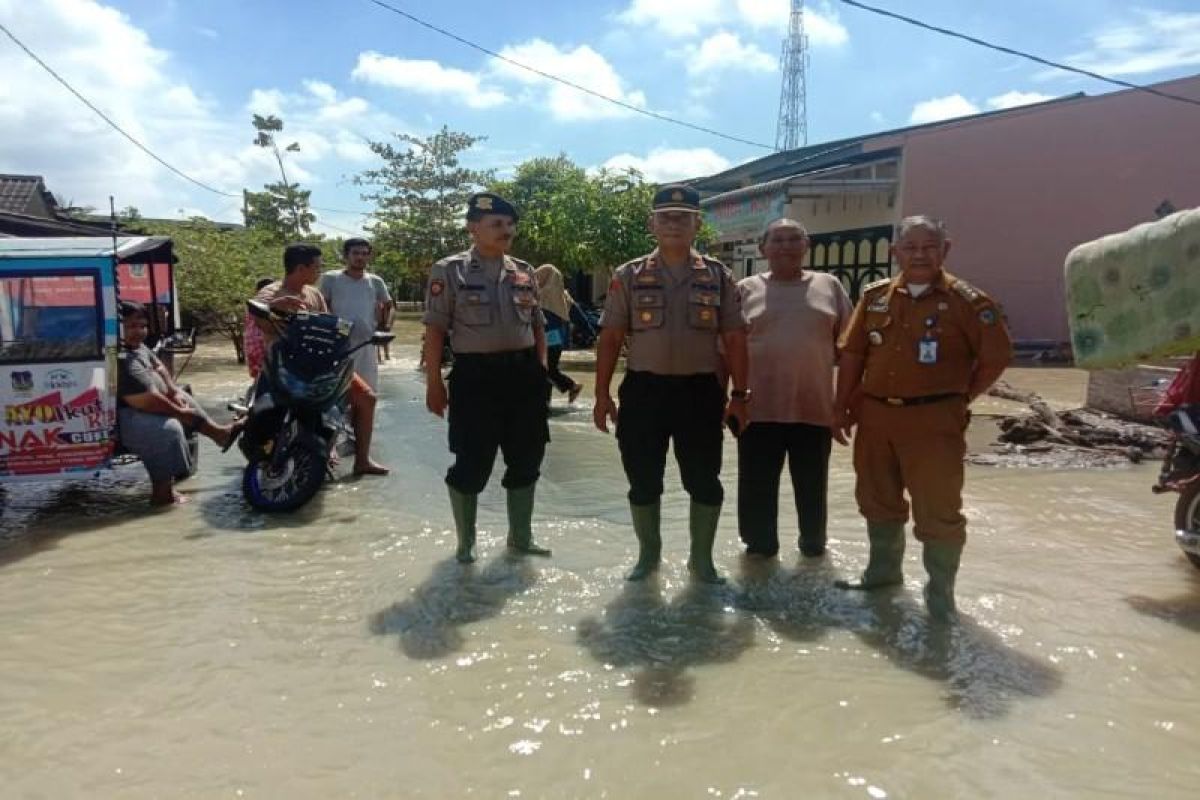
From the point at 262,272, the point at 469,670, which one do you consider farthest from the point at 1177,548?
the point at 262,272

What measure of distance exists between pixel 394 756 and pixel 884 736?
152cm

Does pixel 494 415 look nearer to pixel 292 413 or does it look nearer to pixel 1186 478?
pixel 292 413

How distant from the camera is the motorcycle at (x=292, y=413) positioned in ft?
17.3

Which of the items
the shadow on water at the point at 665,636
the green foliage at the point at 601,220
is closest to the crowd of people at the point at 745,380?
the shadow on water at the point at 665,636

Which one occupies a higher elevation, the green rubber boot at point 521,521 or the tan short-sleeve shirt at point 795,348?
the tan short-sleeve shirt at point 795,348

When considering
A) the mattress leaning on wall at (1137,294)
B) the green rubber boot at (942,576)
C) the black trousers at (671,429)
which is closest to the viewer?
the green rubber boot at (942,576)

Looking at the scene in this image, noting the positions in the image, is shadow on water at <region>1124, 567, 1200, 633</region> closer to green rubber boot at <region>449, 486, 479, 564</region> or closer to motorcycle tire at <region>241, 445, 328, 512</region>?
green rubber boot at <region>449, 486, 479, 564</region>

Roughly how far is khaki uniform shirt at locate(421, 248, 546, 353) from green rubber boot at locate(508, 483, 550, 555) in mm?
782

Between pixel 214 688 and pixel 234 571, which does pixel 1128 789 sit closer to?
pixel 214 688

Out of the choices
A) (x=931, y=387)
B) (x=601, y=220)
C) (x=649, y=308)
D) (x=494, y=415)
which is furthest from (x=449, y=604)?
(x=601, y=220)

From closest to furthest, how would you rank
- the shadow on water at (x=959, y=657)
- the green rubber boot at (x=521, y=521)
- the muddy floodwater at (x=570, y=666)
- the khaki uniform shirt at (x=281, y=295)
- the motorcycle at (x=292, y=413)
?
the muddy floodwater at (x=570, y=666) → the shadow on water at (x=959, y=657) → the green rubber boot at (x=521, y=521) → the motorcycle at (x=292, y=413) → the khaki uniform shirt at (x=281, y=295)

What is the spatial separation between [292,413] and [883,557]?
362cm

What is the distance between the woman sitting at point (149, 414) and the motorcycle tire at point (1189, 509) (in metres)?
5.61

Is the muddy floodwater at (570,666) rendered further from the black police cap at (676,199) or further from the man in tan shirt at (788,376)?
the black police cap at (676,199)
